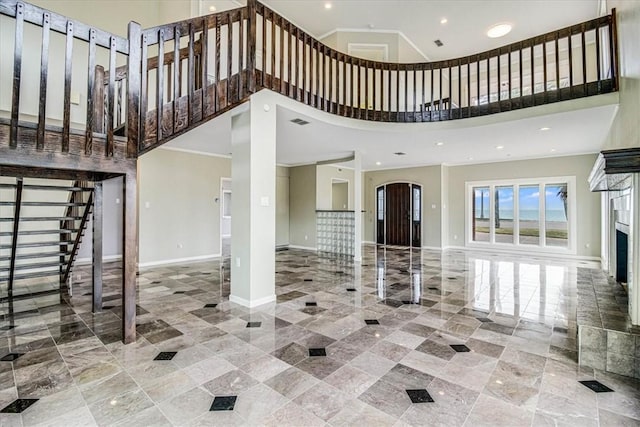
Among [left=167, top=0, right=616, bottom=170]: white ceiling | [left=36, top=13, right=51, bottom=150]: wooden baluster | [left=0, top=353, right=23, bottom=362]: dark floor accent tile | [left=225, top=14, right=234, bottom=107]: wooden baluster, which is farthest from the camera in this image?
[left=167, top=0, right=616, bottom=170]: white ceiling

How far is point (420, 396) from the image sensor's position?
6.63ft

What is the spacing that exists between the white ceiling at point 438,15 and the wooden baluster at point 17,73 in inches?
178

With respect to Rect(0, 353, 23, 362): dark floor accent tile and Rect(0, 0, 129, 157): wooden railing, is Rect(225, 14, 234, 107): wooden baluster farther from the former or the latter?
Rect(0, 353, 23, 362): dark floor accent tile

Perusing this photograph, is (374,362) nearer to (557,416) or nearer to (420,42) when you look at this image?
(557,416)

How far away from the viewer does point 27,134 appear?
225 cm

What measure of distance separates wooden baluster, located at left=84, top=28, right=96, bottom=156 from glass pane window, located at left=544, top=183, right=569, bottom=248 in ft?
31.6

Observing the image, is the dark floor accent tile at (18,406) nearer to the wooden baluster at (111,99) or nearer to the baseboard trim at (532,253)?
the wooden baluster at (111,99)

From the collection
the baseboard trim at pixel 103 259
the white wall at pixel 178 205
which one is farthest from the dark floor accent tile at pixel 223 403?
the baseboard trim at pixel 103 259

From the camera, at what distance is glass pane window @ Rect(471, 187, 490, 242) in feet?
29.8

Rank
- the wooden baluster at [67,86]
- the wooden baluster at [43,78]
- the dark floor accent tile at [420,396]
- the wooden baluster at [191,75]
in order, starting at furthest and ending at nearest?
the wooden baluster at [191,75], the wooden baluster at [67,86], the wooden baluster at [43,78], the dark floor accent tile at [420,396]

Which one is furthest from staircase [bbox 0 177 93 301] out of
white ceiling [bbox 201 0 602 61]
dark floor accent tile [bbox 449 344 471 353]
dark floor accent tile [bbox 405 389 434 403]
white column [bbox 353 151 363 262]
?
white column [bbox 353 151 363 262]

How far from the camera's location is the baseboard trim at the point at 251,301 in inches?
151

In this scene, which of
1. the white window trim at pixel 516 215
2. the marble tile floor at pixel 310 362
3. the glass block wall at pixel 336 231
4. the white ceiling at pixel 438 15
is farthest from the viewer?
the glass block wall at pixel 336 231

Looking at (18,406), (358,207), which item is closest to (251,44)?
(18,406)
